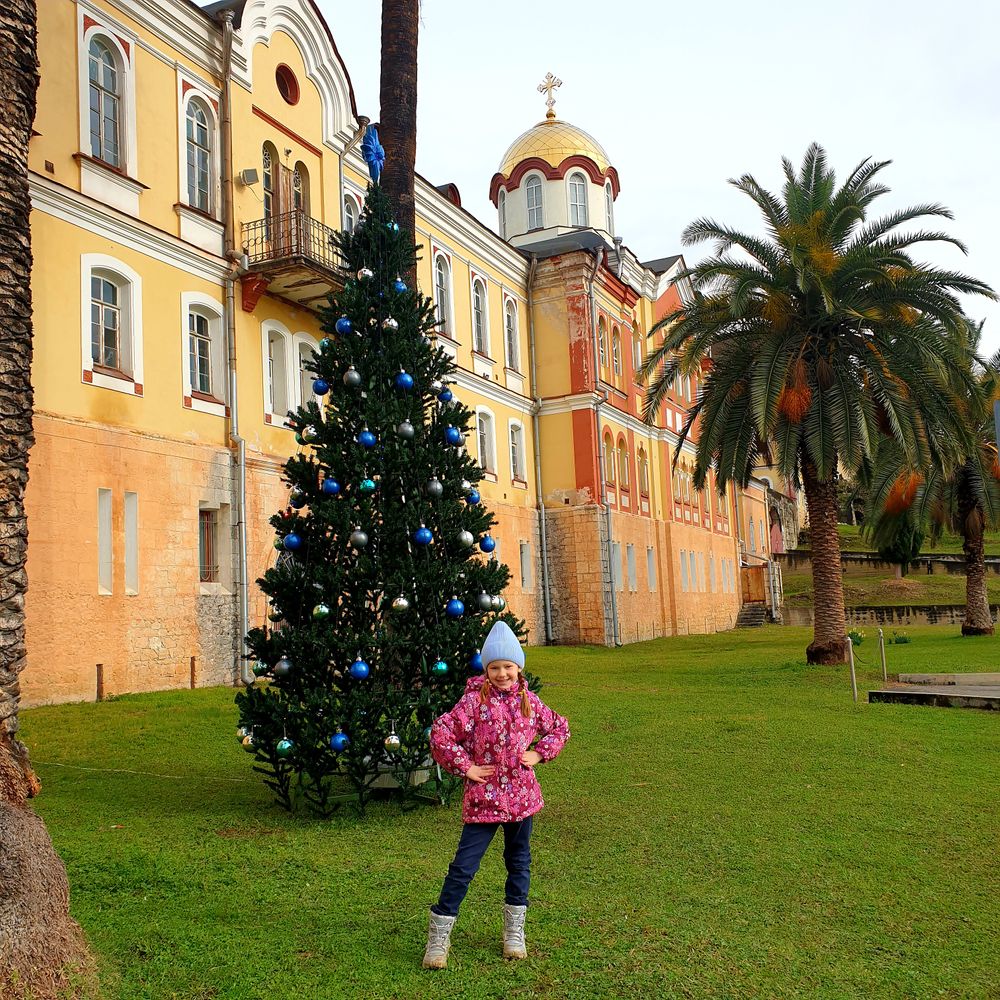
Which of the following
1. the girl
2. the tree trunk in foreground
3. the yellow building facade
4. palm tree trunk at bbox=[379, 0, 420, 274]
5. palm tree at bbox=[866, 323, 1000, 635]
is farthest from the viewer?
palm tree at bbox=[866, 323, 1000, 635]

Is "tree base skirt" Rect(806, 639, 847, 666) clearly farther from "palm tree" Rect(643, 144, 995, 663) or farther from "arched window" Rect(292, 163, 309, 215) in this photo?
"arched window" Rect(292, 163, 309, 215)

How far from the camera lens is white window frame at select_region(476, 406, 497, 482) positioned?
1218 inches

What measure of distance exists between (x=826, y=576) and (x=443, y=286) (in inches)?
568

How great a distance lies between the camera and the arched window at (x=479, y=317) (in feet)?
103

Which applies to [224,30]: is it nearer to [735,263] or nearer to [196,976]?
[735,263]

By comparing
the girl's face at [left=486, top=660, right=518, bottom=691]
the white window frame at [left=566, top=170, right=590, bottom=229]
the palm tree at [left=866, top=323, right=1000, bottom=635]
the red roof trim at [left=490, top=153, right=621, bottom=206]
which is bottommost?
the girl's face at [left=486, top=660, right=518, bottom=691]

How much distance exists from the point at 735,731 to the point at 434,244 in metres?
20.7

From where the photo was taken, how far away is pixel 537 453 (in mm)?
34469

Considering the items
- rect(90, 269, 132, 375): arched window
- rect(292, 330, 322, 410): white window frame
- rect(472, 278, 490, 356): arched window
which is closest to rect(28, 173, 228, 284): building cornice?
rect(90, 269, 132, 375): arched window

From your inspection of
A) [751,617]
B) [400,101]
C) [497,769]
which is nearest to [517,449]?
[751,617]

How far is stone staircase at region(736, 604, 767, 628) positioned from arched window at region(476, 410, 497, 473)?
71.7 ft

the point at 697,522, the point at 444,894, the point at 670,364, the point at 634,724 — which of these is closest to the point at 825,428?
the point at 670,364

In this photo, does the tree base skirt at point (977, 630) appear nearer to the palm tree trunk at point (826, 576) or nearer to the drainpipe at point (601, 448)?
the palm tree trunk at point (826, 576)

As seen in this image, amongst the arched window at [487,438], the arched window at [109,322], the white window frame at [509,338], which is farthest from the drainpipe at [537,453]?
the arched window at [109,322]
